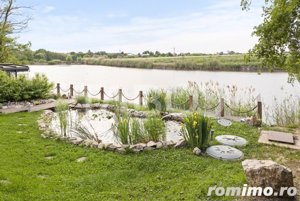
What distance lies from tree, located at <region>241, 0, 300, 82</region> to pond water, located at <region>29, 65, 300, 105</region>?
474 cm

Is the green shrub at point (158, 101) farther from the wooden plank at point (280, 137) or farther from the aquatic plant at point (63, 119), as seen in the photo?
the wooden plank at point (280, 137)

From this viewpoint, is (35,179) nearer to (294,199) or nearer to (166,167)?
(166,167)

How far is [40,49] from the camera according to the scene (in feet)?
98.4

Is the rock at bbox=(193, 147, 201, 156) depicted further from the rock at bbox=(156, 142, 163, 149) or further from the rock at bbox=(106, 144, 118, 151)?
the rock at bbox=(106, 144, 118, 151)

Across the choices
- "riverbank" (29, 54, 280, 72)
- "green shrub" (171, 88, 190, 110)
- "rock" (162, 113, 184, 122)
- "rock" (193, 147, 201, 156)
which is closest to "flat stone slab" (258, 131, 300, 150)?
"rock" (193, 147, 201, 156)

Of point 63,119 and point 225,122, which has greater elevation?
point 63,119

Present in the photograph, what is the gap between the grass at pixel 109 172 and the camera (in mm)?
3686

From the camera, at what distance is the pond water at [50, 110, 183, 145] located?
6354 millimetres

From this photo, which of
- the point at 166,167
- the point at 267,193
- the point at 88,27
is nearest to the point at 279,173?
the point at 267,193

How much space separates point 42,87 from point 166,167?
9107 millimetres

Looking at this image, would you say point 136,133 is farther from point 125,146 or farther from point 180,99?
point 180,99

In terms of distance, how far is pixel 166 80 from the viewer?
16.0 meters

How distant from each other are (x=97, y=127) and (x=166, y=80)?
8.90 metres

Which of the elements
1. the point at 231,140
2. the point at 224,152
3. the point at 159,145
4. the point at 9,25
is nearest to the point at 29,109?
Answer: the point at 159,145
